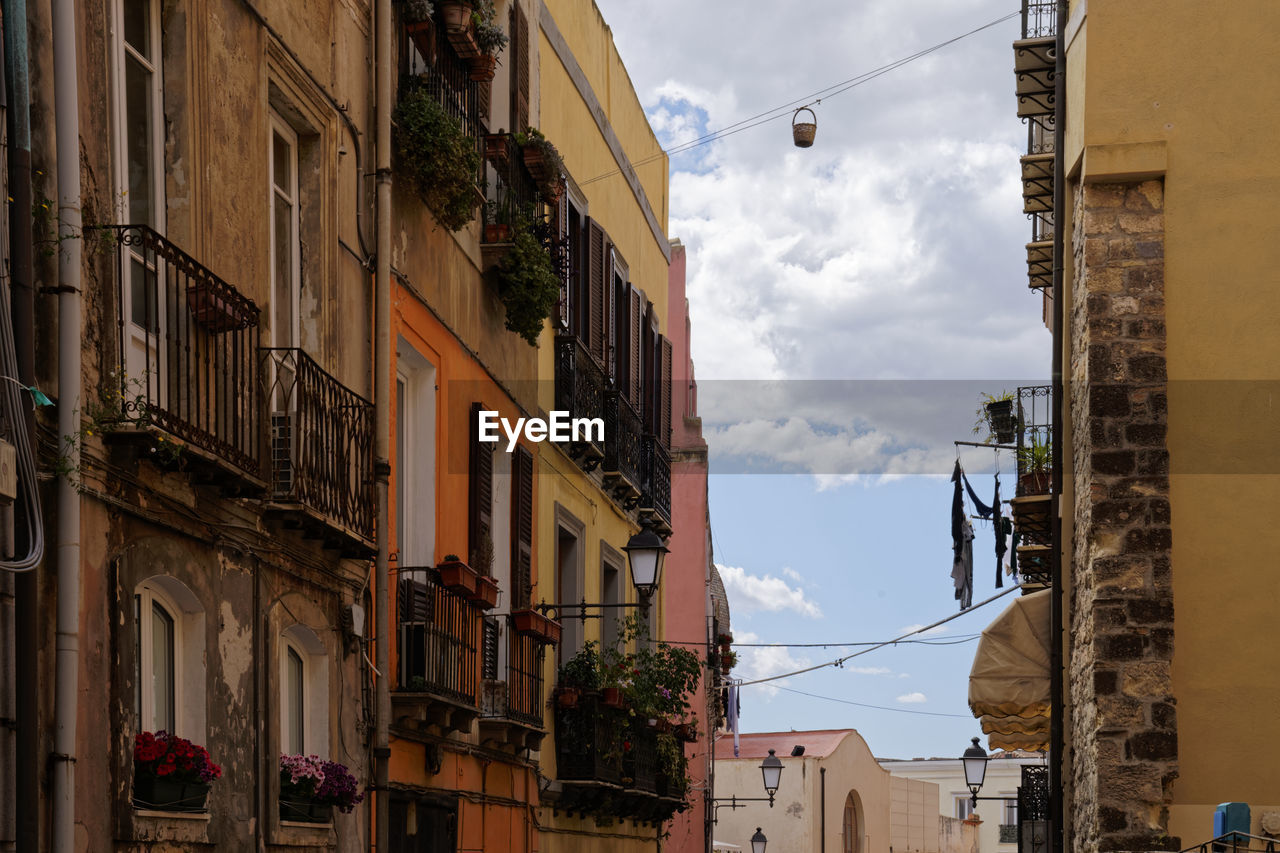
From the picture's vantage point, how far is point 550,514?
51.2ft

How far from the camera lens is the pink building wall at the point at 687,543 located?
27.7 metres

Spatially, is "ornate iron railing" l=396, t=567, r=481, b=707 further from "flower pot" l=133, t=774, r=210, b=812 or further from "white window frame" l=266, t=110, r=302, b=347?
"flower pot" l=133, t=774, r=210, b=812

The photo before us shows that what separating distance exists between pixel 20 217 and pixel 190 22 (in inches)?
84.2

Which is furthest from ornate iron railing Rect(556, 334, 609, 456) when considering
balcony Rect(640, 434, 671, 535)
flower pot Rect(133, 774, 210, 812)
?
flower pot Rect(133, 774, 210, 812)

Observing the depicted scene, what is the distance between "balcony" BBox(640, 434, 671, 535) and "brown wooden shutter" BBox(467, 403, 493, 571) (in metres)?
6.38

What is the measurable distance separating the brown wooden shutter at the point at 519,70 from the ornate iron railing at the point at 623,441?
3520 mm

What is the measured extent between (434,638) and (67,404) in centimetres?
502

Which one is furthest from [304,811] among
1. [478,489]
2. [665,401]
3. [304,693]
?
[665,401]

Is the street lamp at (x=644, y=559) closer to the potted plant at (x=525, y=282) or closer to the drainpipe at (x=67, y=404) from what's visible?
the potted plant at (x=525, y=282)

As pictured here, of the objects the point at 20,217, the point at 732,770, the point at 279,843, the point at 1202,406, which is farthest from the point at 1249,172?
the point at 732,770

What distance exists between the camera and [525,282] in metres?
13.5

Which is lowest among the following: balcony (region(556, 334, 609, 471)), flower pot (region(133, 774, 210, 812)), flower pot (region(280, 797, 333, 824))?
flower pot (region(280, 797, 333, 824))

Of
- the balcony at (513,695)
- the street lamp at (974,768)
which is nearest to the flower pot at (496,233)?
the balcony at (513,695)

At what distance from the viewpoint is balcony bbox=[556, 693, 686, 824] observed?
15.6 meters
